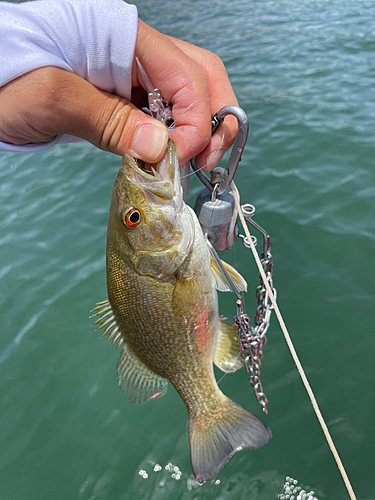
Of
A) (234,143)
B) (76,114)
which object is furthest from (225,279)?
(76,114)

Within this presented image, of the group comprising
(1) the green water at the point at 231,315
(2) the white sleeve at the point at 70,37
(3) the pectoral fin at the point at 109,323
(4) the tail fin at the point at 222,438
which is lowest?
(1) the green water at the point at 231,315

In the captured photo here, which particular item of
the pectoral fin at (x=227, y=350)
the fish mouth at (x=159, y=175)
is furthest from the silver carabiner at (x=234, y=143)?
the pectoral fin at (x=227, y=350)

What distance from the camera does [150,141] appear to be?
1.84 metres

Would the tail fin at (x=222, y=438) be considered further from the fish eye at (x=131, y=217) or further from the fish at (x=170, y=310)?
the fish eye at (x=131, y=217)

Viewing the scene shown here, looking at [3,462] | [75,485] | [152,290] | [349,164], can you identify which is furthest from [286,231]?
[3,462]

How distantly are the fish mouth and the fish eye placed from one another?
13cm

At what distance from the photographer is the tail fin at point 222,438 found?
222 centimetres

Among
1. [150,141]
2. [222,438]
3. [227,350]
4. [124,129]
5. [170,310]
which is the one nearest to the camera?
[150,141]

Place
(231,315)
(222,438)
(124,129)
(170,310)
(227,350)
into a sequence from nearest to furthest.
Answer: (124,129) → (170,310) → (222,438) → (227,350) → (231,315)

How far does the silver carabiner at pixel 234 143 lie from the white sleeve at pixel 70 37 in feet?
1.75

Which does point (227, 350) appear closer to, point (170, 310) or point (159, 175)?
point (170, 310)

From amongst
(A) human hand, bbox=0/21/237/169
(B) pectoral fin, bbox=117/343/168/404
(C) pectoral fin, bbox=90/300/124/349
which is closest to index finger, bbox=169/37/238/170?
(A) human hand, bbox=0/21/237/169

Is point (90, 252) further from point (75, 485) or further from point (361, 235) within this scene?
point (361, 235)

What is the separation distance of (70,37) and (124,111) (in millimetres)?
432
